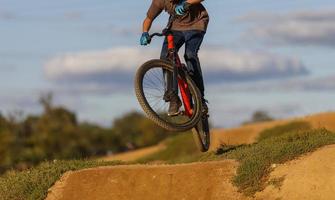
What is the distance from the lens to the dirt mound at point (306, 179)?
33.1 ft

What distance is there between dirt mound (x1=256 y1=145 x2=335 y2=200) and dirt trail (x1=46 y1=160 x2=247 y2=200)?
53cm

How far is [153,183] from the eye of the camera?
10992 mm

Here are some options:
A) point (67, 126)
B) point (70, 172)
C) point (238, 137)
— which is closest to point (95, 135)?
point (67, 126)

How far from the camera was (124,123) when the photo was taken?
335ft

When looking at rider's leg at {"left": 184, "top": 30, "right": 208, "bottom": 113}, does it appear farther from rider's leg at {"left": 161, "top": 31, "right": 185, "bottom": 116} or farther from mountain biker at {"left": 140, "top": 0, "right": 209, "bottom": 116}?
rider's leg at {"left": 161, "top": 31, "right": 185, "bottom": 116}

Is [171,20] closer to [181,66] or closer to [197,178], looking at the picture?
[181,66]

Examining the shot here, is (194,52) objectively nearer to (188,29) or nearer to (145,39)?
(188,29)

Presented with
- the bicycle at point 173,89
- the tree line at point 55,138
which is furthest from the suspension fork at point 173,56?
the tree line at point 55,138

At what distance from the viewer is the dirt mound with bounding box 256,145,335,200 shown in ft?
33.1

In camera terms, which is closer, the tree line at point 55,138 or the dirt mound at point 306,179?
the dirt mound at point 306,179

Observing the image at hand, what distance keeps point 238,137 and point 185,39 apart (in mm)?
34359

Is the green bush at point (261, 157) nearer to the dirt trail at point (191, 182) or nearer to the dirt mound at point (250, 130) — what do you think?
the dirt trail at point (191, 182)

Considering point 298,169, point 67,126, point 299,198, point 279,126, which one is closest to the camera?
point 299,198

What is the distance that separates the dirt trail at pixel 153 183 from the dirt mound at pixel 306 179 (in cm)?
53
